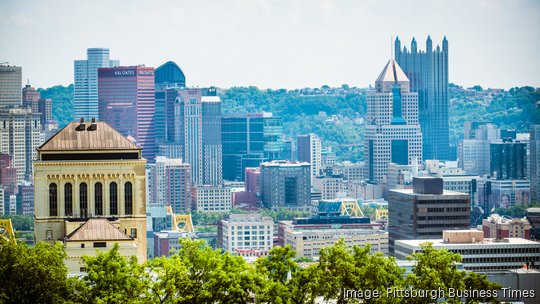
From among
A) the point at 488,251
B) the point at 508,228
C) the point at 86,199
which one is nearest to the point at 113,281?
the point at 86,199

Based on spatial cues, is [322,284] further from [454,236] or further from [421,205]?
[421,205]

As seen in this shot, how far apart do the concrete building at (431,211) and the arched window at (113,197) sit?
61075 mm

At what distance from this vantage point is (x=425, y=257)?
230 feet

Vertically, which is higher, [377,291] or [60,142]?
[60,142]

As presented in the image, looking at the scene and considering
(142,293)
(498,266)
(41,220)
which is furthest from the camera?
(498,266)

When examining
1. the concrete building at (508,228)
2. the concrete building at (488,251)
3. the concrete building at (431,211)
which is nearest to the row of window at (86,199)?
the concrete building at (488,251)

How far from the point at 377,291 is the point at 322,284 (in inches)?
90.1

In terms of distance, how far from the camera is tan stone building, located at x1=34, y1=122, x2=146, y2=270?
292ft

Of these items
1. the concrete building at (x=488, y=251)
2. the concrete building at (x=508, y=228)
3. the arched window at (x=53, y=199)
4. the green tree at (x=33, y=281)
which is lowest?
the concrete building at (x=508, y=228)

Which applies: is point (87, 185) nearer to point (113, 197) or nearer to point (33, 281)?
point (113, 197)

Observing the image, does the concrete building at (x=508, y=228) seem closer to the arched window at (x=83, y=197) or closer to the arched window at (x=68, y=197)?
the arched window at (x=83, y=197)

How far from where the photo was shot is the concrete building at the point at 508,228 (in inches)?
6786

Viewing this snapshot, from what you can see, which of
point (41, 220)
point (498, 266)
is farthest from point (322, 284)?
point (498, 266)

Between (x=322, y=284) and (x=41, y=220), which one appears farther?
(x=41, y=220)
